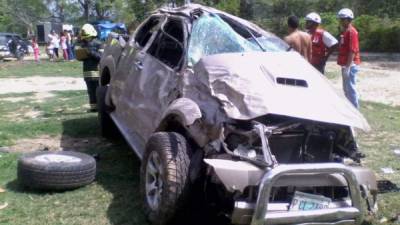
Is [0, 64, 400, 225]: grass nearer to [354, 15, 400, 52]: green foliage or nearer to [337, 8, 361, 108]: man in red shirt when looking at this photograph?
[337, 8, 361, 108]: man in red shirt

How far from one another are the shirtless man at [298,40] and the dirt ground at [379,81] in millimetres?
4544

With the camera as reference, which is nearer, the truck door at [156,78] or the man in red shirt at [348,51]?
the truck door at [156,78]

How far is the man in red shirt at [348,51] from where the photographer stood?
9.05m

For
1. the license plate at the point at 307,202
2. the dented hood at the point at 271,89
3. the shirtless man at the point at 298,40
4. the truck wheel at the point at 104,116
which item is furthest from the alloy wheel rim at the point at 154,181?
the shirtless man at the point at 298,40

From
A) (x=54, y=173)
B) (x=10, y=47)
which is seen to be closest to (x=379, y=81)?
(x=54, y=173)

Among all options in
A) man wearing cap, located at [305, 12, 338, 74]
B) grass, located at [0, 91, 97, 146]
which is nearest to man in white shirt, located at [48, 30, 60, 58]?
grass, located at [0, 91, 97, 146]

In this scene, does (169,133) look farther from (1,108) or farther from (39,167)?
(1,108)

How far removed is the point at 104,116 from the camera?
26.1 feet

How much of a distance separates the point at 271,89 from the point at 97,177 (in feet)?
8.28

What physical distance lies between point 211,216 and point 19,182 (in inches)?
83.9

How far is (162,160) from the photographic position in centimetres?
453

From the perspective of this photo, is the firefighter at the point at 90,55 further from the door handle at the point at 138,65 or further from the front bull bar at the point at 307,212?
the front bull bar at the point at 307,212

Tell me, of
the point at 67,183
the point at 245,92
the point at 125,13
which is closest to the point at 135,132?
the point at 67,183

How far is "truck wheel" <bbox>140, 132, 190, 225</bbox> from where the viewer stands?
439 cm
